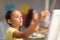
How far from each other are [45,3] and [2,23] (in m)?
0.59

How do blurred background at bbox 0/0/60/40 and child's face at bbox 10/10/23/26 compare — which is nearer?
child's face at bbox 10/10/23/26

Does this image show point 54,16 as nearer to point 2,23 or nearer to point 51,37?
point 51,37

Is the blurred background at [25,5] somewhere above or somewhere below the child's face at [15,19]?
above

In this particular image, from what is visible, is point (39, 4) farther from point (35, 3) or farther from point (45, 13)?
point (45, 13)

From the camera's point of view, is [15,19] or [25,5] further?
[25,5]

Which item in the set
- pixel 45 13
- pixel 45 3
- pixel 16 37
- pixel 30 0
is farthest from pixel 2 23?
pixel 45 13

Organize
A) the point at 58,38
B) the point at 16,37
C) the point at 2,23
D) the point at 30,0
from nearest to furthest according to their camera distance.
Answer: the point at 58,38 < the point at 16,37 < the point at 2,23 < the point at 30,0

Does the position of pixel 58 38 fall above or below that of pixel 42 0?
below

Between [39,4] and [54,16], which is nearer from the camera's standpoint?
[54,16]

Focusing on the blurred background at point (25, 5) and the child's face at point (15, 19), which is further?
the blurred background at point (25, 5)

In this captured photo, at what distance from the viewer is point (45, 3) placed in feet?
5.83

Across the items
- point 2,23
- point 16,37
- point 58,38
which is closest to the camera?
point 58,38

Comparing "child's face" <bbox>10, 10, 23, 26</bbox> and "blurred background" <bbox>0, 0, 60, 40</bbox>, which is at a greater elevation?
"blurred background" <bbox>0, 0, 60, 40</bbox>

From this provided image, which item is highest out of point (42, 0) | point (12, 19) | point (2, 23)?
point (42, 0)
